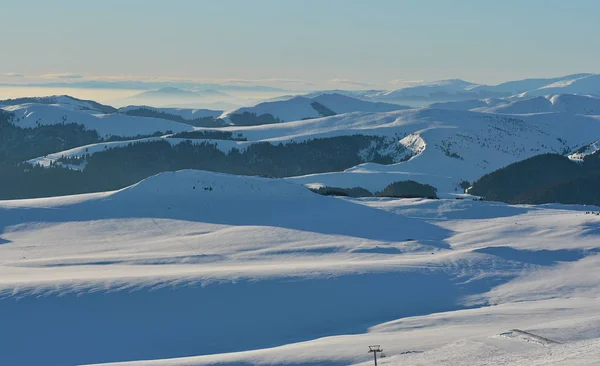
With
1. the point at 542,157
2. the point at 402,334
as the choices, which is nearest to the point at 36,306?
the point at 402,334

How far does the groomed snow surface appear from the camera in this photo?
135ft

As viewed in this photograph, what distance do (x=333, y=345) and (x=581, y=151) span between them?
161m

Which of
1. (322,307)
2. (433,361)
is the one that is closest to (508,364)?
(433,361)

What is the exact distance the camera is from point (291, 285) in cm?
5344

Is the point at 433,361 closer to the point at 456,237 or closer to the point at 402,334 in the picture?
the point at 402,334

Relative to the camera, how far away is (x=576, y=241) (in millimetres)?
71188

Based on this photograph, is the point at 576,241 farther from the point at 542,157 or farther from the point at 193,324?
the point at 542,157

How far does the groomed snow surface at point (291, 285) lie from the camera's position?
41281mm

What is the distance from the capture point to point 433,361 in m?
35.2

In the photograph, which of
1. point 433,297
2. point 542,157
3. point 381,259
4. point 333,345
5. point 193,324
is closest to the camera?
point 333,345

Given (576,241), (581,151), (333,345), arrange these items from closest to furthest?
(333,345) < (576,241) < (581,151)

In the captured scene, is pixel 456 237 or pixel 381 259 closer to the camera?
pixel 381 259

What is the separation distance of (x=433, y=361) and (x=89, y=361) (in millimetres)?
18005

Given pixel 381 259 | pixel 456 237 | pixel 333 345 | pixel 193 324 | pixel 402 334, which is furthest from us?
pixel 456 237
